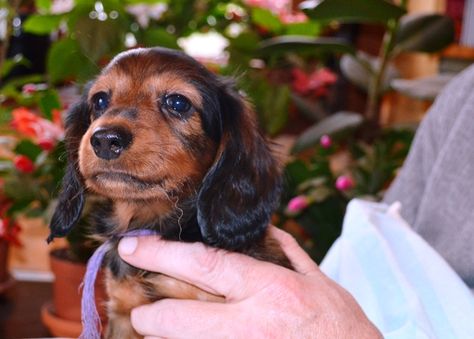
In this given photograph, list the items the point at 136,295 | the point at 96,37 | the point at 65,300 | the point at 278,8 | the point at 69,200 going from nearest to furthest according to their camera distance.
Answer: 1. the point at 136,295
2. the point at 69,200
3. the point at 96,37
4. the point at 65,300
5. the point at 278,8

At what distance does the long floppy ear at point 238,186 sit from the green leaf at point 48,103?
0.78 metres

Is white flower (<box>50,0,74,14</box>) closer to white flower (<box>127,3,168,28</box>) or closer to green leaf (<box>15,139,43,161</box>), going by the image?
white flower (<box>127,3,168,28</box>)

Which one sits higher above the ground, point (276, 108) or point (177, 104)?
point (177, 104)

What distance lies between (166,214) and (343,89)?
247 centimetres

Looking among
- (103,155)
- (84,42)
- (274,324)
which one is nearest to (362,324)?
(274,324)

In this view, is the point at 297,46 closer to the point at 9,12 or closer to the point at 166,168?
the point at 9,12

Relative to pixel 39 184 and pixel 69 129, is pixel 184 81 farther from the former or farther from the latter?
pixel 39 184

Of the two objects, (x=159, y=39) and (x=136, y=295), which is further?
(x=159, y=39)

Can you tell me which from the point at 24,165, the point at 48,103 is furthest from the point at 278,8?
the point at 24,165

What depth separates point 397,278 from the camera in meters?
1.31

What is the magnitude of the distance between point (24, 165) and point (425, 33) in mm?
1300

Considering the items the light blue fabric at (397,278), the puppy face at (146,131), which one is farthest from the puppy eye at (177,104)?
the light blue fabric at (397,278)

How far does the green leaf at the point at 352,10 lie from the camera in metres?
1.85

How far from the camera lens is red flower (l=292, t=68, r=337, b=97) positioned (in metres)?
3.12
